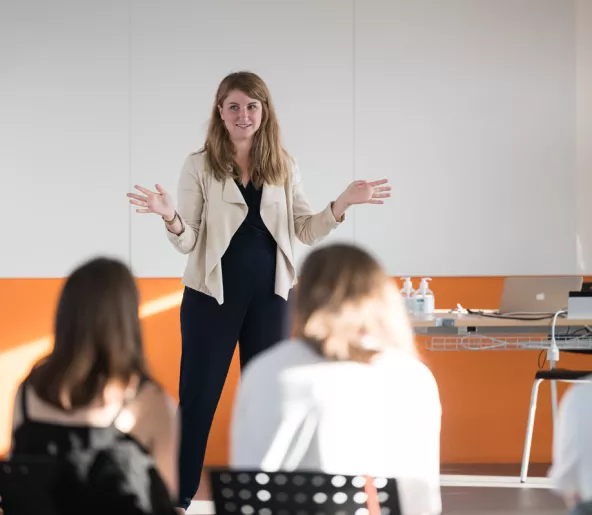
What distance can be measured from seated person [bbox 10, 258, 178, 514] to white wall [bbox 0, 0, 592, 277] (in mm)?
3276

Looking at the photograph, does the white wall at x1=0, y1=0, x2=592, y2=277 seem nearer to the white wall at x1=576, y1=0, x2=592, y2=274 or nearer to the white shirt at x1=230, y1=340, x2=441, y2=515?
the white wall at x1=576, y1=0, x2=592, y2=274

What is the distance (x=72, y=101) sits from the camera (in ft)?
Answer: 16.8

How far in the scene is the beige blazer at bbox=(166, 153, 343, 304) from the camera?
3.45 meters

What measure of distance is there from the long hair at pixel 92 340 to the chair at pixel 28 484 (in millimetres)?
147

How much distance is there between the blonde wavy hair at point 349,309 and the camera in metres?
1.78

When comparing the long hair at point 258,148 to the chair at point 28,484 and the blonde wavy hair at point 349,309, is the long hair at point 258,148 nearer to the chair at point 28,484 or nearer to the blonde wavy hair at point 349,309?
the blonde wavy hair at point 349,309

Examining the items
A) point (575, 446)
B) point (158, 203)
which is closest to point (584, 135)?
point (158, 203)

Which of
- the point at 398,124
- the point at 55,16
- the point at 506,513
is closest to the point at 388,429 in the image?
the point at 506,513

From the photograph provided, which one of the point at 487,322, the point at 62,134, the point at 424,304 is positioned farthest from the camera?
the point at 62,134

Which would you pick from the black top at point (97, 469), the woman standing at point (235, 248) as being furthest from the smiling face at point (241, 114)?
the black top at point (97, 469)

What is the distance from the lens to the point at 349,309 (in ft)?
5.93

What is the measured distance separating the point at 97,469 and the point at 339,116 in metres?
3.73

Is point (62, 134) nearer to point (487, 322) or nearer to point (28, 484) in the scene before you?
point (487, 322)

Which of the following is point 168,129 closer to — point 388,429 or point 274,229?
point 274,229
